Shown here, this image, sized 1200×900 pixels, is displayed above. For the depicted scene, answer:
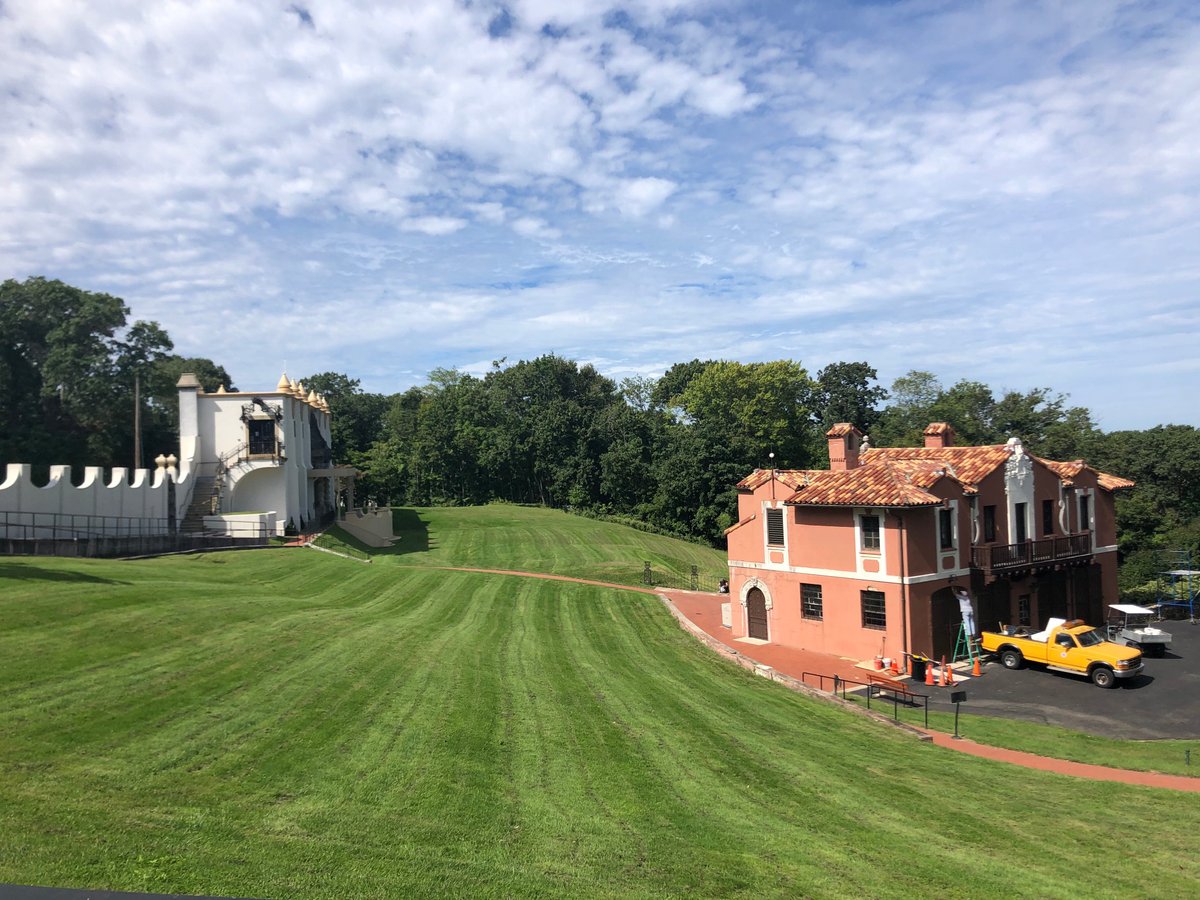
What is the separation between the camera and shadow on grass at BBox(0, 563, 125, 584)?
18609 millimetres

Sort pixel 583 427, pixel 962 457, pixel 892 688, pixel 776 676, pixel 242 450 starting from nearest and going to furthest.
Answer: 1. pixel 892 688
2. pixel 776 676
3. pixel 962 457
4. pixel 242 450
5. pixel 583 427

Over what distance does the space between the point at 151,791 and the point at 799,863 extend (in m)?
8.07

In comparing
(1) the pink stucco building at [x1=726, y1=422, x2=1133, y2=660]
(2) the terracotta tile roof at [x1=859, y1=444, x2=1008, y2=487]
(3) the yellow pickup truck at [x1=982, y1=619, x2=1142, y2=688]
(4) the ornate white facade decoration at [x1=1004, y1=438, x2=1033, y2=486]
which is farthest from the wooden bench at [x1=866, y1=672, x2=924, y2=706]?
(4) the ornate white facade decoration at [x1=1004, y1=438, x2=1033, y2=486]

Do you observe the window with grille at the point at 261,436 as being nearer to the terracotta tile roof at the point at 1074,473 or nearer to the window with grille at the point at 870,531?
the window with grille at the point at 870,531

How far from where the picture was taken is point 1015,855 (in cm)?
1088

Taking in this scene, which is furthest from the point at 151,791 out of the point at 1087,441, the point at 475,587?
the point at 1087,441

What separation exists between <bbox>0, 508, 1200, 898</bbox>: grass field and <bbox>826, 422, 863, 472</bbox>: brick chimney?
12297 millimetres

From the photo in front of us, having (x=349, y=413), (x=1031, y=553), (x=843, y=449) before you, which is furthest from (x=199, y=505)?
(x=349, y=413)

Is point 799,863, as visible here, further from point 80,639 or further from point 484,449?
point 484,449

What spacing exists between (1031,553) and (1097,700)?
8.84 meters

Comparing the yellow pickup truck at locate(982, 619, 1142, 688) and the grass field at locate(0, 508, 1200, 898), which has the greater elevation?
the grass field at locate(0, 508, 1200, 898)

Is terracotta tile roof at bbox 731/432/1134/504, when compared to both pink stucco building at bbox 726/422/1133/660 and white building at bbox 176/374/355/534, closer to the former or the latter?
pink stucco building at bbox 726/422/1133/660

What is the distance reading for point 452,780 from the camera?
34.7 feet

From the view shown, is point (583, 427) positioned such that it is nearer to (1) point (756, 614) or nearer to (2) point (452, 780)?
(1) point (756, 614)
